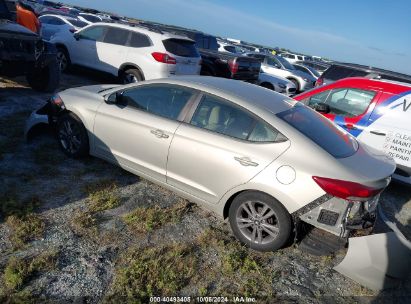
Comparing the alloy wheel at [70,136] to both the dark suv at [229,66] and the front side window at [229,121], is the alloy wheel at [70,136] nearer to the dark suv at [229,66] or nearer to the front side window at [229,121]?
the front side window at [229,121]

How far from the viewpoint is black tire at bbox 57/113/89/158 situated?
4.72 meters

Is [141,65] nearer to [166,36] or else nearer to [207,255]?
[166,36]

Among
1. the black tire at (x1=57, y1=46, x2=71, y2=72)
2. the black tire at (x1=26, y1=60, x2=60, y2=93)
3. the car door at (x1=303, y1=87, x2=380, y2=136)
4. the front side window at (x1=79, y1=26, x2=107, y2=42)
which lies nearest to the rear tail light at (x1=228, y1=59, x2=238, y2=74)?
the front side window at (x1=79, y1=26, x2=107, y2=42)

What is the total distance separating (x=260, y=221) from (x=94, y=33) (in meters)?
8.26

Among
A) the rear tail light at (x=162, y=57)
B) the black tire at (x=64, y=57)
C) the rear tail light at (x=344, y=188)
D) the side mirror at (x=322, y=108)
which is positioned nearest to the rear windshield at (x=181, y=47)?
the rear tail light at (x=162, y=57)

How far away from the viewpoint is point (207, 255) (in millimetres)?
3488

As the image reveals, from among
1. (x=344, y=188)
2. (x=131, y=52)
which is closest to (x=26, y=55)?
(x=131, y=52)

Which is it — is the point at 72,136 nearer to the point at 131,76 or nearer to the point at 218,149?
the point at 218,149

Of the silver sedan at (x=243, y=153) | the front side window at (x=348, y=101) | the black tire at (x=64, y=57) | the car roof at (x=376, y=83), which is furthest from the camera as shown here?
the black tire at (x=64, y=57)

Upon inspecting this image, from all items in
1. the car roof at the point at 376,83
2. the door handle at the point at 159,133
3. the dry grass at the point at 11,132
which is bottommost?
the dry grass at the point at 11,132

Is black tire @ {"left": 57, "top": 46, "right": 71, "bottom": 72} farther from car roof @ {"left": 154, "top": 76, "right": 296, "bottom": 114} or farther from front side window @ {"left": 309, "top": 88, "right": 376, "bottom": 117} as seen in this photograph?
front side window @ {"left": 309, "top": 88, "right": 376, "bottom": 117}

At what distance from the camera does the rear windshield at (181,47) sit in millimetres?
8875

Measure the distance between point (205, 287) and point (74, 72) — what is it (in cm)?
927

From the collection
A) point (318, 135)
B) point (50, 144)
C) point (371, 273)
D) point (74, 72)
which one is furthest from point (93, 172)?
point (74, 72)
